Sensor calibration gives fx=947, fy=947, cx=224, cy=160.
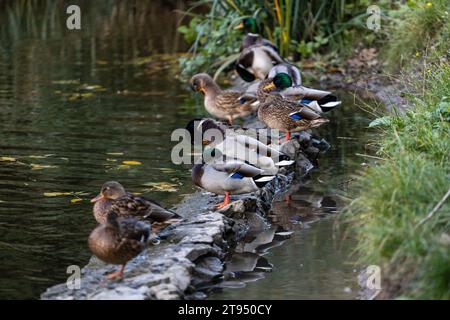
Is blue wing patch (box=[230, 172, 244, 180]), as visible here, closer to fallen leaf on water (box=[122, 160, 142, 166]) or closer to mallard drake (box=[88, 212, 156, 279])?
mallard drake (box=[88, 212, 156, 279])

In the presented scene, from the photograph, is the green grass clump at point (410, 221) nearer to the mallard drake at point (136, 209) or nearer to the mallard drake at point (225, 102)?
the mallard drake at point (136, 209)

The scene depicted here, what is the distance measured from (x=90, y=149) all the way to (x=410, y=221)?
5.22 meters

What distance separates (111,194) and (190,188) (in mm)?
1976

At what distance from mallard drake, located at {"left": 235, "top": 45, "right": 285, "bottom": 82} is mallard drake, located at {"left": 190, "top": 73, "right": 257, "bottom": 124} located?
1.72 metres

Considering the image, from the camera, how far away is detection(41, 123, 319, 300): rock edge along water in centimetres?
548

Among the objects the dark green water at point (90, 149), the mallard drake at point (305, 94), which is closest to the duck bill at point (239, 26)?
the dark green water at point (90, 149)

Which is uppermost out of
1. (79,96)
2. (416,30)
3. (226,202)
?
(416,30)

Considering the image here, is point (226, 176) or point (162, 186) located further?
point (162, 186)

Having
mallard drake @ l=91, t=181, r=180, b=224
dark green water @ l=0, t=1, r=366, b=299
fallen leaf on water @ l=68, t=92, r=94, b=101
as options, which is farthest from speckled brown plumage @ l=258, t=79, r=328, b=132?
fallen leaf on water @ l=68, t=92, r=94, b=101

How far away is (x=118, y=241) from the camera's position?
18.5 feet

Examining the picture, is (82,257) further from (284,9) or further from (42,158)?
(284,9)

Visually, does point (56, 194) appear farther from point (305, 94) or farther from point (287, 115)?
point (305, 94)

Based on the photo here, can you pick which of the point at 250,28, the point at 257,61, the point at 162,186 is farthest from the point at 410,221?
the point at 250,28
